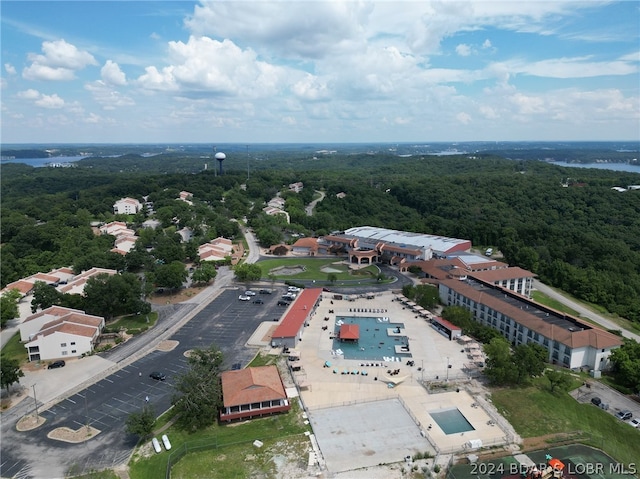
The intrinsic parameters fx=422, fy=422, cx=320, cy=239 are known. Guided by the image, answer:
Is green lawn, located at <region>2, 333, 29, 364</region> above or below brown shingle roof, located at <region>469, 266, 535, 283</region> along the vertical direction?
below

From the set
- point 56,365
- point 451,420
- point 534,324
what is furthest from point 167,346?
point 534,324

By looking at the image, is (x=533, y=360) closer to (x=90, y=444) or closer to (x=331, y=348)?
(x=331, y=348)

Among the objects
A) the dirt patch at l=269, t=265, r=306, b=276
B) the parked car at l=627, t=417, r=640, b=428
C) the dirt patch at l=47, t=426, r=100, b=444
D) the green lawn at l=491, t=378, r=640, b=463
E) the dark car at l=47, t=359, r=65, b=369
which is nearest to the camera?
the green lawn at l=491, t=378, r=640, b=463

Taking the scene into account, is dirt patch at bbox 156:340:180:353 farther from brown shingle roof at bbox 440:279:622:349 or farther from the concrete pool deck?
brown shingle roof at bbox 440:279:622:349

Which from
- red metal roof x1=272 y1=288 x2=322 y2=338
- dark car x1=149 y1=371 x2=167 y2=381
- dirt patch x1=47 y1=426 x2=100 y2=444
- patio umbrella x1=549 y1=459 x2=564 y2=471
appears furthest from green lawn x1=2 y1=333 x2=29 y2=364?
patio umbrella x1=549 y1=459 x2=564 y2=471

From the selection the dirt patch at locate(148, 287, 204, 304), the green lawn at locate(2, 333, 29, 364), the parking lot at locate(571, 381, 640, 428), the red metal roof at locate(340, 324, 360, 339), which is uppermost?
the red metal roof at locate(340, 324, 360, 339)

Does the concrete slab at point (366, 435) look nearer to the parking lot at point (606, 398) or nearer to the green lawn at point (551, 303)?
the parking lot at point (606, 398)

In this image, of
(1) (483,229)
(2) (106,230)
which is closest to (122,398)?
(2) (106,230)

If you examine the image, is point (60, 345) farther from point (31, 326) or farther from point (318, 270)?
point (318, 270)

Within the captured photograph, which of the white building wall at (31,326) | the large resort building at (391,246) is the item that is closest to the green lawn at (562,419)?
the large resort building at (391,246)
